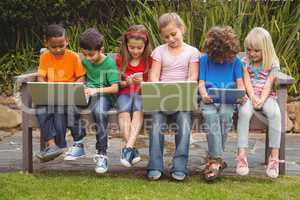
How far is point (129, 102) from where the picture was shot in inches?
172

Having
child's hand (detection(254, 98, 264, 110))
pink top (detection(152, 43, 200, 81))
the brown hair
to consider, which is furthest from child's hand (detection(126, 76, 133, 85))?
child's hand (detection(254, 98, 264, 110))

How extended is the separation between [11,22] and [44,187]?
3390 millimetres

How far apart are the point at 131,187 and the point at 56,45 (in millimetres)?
1205

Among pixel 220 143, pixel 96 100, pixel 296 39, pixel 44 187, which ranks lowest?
pixel 44 187

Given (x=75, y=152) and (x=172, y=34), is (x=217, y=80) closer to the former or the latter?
(x=172, y=34)

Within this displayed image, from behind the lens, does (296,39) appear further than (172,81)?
Yes

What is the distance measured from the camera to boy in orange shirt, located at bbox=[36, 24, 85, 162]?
4336mm

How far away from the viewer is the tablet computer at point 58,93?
4.16 m

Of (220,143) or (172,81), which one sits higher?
(172,81)

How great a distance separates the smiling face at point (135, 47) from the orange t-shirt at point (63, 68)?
1.31 ft

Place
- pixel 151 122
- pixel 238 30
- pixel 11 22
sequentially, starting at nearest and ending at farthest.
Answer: pixel 151 122
pixel 238 30
pixel 11 22

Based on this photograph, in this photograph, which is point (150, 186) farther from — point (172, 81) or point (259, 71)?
point (259, 71)

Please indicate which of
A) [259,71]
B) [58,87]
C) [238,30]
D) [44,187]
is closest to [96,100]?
[58,87]

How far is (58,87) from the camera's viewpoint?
417 cm
